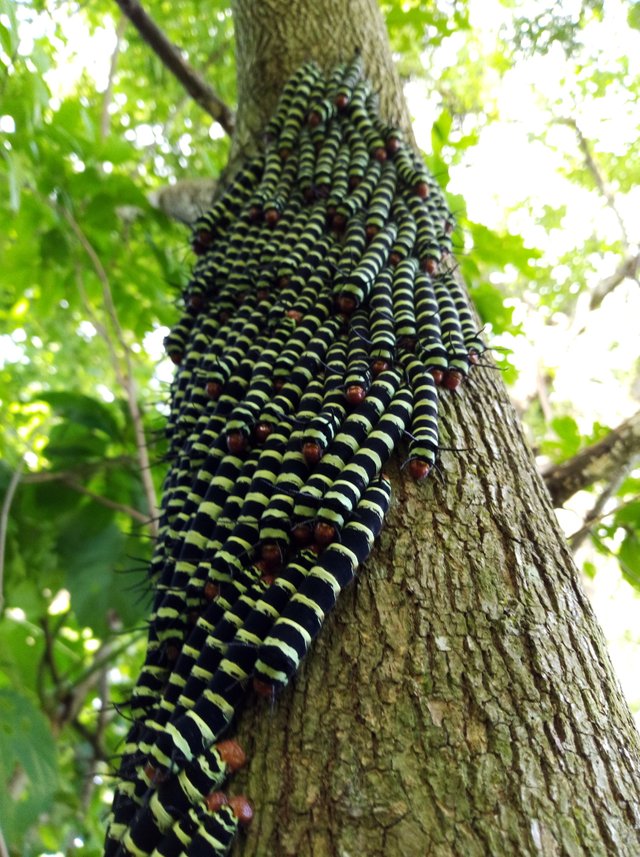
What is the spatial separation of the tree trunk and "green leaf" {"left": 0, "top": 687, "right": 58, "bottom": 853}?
1.26m

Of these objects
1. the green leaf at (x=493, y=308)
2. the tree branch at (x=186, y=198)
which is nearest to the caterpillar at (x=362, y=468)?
the green leaf at (x=493, y=308)

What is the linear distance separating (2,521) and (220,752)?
176cm

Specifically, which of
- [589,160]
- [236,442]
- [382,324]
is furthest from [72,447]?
[589,160]

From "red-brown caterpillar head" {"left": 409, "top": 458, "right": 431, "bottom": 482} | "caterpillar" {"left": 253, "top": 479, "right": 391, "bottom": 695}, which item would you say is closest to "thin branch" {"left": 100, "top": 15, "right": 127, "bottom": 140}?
"red-brown caterpillar head" {"left": 409, "top": 458, "right": 431, "bottom": 482}

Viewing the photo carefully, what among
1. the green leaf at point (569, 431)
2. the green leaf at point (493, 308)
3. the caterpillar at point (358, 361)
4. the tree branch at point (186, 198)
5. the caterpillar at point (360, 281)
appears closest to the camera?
the caterpillar at point (358, 361)

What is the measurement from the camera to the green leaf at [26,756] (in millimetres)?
1856

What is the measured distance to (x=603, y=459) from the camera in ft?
7.72

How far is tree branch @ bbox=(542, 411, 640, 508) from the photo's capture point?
2.35 metres

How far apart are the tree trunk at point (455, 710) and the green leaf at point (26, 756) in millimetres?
1262

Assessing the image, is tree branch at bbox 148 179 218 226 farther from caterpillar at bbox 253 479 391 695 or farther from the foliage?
caterpillar at bbox 253 479 391 695

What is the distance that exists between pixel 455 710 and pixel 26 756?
1.55 m

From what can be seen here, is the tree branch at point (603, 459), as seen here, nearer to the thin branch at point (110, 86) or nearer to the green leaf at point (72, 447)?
the green leaf at point (72, 447)

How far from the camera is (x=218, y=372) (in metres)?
1.61

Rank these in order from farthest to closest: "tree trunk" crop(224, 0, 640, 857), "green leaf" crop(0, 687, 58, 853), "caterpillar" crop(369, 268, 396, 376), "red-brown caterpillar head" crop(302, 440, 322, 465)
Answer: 1. "green leaf" crop(0, 687, 58, 853)
2. "caterpillar" crop(369, 268, 396, 376)
3. "red-brown caterpillar head" crop(302, 440, 322, 465)
4. "tree trunk" crop(224, 0, 640, 857)
